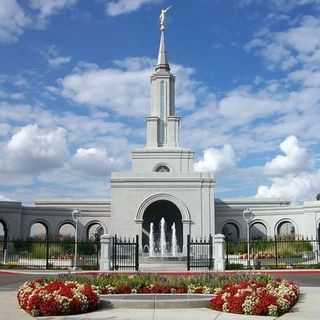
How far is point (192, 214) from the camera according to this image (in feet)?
143

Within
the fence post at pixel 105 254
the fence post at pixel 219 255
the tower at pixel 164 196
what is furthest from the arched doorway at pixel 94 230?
the fence post at pixel 219 255

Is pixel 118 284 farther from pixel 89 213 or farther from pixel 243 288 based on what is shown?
pixel 89 213

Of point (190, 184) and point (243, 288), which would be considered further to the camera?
point (190, 184)

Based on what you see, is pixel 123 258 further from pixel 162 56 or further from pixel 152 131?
pixel 162 56

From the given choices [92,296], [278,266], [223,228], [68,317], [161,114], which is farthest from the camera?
[223,228]

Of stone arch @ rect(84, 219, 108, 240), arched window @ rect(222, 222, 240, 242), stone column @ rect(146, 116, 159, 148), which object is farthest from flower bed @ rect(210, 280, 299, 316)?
arched window @ rect(222, 222, 240, 242)

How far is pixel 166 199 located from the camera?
145ft

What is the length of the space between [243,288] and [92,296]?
11.7 ft

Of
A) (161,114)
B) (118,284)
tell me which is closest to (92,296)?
(118,284)

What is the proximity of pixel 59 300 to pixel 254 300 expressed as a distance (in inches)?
169

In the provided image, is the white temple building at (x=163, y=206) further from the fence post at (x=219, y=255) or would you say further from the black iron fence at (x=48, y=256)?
the fence post at (x=219, y=255)

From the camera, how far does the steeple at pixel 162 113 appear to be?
48.8 meters

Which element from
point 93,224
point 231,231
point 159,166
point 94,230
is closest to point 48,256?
point 159,166

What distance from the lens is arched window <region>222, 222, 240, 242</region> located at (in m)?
51.3
